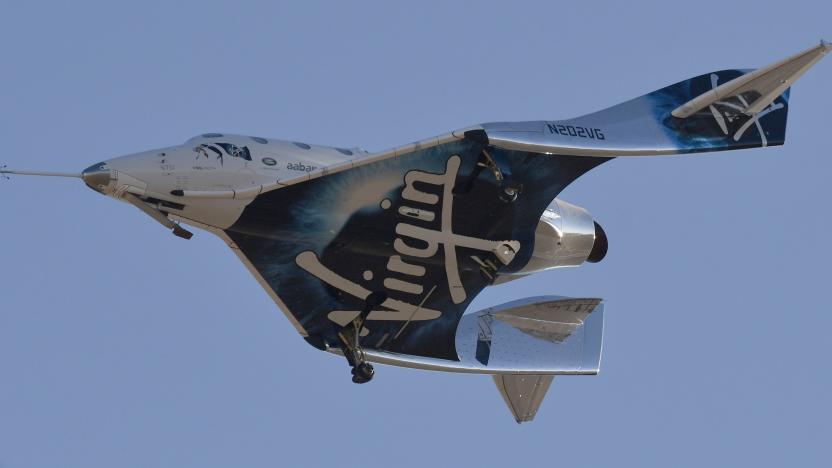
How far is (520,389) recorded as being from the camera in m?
55.3

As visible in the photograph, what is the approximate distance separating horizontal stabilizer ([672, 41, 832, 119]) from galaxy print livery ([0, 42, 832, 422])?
0.05 meters

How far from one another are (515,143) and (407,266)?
6056 millimetres

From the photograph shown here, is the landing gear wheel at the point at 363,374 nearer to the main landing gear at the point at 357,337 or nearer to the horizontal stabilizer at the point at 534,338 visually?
the main landing gear at the point at 357,337

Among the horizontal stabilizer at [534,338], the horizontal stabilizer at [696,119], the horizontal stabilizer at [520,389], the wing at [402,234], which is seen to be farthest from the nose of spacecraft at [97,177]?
the horizontal stabilizer at [520,389]

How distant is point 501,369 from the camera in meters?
51.9

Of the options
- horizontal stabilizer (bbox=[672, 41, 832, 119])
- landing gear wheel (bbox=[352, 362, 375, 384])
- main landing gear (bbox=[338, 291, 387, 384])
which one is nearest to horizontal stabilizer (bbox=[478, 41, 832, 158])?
horizontal stabilizer (bbox=[672, 41, 832, 119])

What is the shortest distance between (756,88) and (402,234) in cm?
1084

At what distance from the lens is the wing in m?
44.3

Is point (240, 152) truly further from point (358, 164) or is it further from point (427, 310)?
point (427, 310)

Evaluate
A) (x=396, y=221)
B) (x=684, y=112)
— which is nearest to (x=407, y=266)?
(x=396, y=221)

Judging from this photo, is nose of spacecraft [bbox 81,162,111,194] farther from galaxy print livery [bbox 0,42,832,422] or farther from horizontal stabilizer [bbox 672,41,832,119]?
horizontal stabilizer [bbox 672,41,832,119]

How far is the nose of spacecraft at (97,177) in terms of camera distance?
137 feet

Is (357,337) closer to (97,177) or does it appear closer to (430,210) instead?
(430,210)

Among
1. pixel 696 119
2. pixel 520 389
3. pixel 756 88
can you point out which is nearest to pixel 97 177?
pixel 696 119
